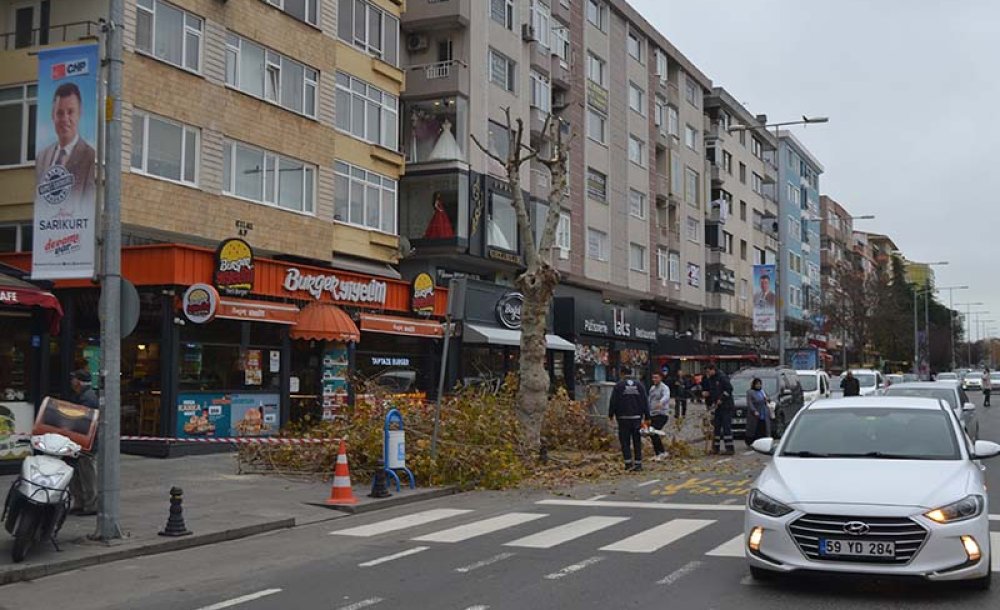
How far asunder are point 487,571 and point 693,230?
47631 millimetres

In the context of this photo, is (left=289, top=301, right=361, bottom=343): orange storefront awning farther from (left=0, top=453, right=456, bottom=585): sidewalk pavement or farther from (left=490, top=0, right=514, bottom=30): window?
(left=490, top=0, right=514, bottom=30): window

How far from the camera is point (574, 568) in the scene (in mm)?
9242

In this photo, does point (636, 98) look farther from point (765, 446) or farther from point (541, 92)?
point (765, 446)

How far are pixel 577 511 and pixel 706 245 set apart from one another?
1827 inches

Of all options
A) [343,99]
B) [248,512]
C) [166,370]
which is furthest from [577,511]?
[343,99]

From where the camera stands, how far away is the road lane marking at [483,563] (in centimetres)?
931

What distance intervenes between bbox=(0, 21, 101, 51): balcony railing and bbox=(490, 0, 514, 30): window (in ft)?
53.9

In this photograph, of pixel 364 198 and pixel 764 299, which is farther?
pixel 764 299

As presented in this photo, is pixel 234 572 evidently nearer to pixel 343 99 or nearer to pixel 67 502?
pixel 67 502

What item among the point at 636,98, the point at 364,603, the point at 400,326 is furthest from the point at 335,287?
the point at 636,98

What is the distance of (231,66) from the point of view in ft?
80.0

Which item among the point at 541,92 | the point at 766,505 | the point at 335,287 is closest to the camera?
the point at 766,505

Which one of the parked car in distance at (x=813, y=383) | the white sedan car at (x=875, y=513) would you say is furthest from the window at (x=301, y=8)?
the white sedan car at (x=875, y=513)

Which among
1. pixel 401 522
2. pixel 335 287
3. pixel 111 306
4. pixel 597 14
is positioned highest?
pixel 597 14
